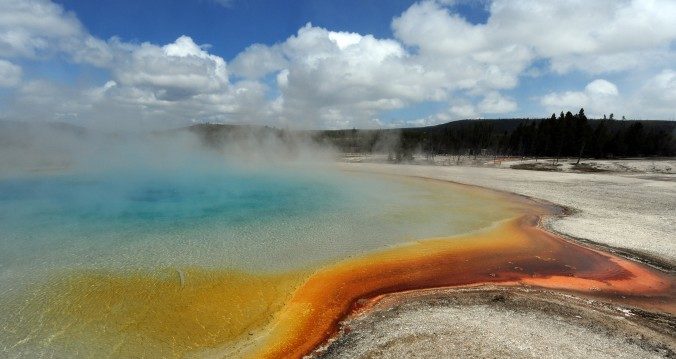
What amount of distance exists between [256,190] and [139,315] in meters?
18.1

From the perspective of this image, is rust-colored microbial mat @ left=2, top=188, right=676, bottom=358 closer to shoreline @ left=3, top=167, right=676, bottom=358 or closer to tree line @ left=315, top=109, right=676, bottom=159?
shoreline @ left=3, top=167, right=676, bottom=358

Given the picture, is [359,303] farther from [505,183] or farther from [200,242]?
[505,183]

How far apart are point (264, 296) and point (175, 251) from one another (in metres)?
4.61

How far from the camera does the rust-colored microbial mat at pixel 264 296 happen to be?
6945mm

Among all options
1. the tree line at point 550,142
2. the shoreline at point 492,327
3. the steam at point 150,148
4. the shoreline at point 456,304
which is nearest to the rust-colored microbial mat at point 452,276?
the shoreline at point 456,304

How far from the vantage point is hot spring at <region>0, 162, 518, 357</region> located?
7367 mm

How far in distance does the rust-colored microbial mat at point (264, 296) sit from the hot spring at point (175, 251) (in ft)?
0.15

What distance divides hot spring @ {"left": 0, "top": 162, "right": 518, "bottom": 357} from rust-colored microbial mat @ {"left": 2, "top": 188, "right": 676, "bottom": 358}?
0.15ft

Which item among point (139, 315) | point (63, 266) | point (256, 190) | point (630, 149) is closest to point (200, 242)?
point (63, 266)

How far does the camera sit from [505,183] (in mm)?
29031

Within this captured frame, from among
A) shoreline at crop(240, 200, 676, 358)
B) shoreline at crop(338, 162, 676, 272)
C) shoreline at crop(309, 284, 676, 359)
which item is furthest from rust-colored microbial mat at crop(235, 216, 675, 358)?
shoreline at crop(338, 162, 676, 272)

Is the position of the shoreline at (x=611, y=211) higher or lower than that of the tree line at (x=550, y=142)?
lower

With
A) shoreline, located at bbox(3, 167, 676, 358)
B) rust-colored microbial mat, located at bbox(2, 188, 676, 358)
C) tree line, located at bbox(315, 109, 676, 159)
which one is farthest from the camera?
tree line, located at bbox(315, 109, 676, 159)

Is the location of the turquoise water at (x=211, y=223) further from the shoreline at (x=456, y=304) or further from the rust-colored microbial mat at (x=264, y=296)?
the shoreline at (x=456, y=304)
